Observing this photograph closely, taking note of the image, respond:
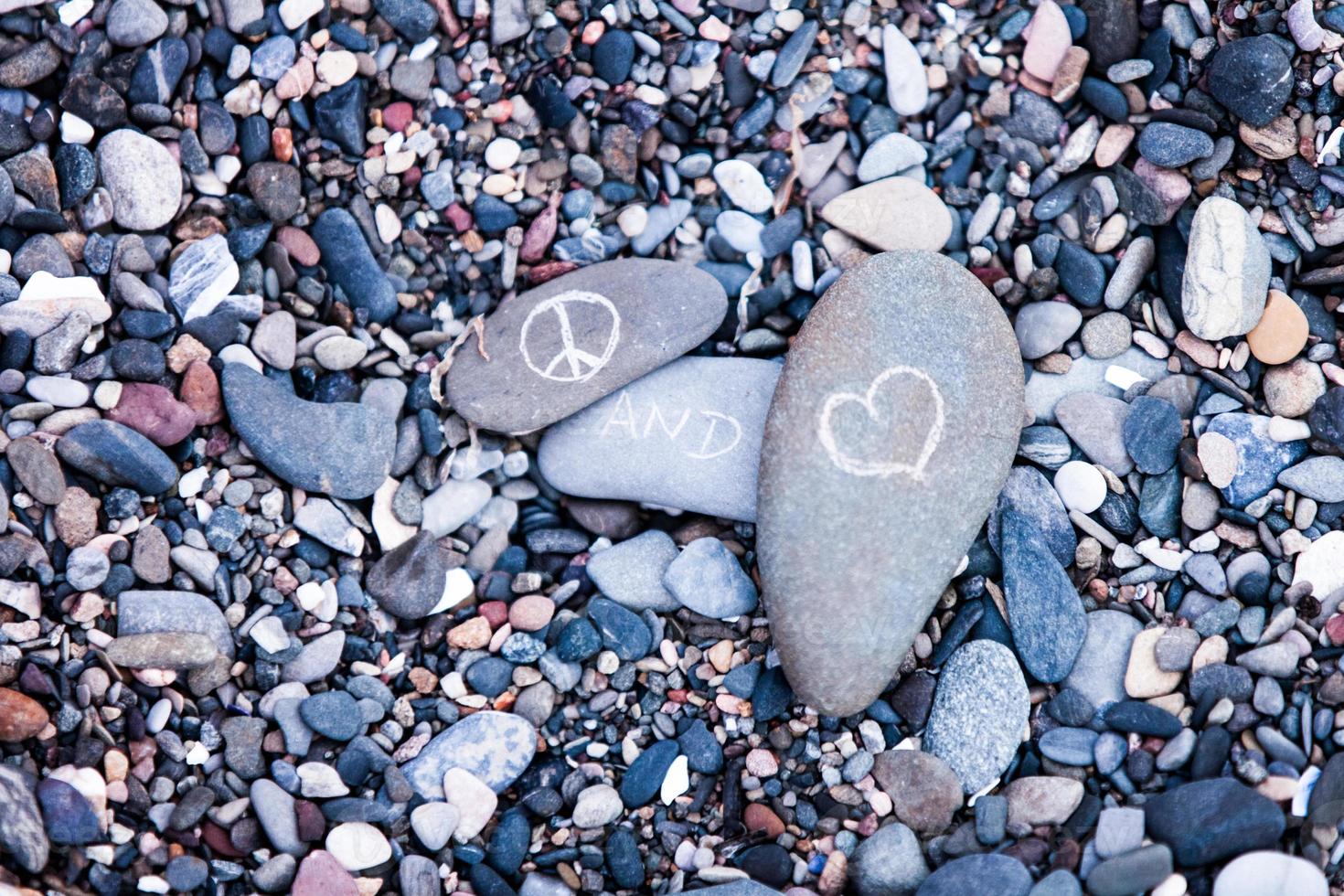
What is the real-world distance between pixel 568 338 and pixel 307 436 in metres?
0.66

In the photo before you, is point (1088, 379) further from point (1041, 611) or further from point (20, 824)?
point (20, 824)

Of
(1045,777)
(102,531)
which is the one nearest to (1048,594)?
(1045,777)

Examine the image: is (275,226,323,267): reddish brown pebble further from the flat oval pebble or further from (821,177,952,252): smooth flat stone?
(821,177,952,252): smooth flat stone

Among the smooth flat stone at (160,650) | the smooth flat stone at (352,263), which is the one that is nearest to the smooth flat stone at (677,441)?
the smooth flat stone at (352,263)

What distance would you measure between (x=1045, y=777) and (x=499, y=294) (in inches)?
68.9

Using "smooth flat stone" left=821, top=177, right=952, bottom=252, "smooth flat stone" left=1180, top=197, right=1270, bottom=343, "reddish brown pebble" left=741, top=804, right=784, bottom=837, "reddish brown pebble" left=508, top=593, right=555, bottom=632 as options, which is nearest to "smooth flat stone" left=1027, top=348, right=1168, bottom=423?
"smooth flat stone" left=1180, top=197, right=1270, bottom=343

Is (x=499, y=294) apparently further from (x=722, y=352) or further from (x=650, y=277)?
(x=722, y=352)

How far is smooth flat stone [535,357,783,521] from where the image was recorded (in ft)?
8.75

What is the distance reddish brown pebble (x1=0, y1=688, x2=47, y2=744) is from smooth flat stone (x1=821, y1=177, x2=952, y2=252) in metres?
2.13

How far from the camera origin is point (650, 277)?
2.77m

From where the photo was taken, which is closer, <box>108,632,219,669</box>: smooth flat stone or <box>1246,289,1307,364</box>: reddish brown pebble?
<box>108,632,219,669</box>: smooth flat stone

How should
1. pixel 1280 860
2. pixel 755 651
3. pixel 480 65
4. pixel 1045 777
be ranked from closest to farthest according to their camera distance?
pixel 1280 860 < pixel 1045 777 < pixel 755 651 < pixel 480 65

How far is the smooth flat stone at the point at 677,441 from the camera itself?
267cm

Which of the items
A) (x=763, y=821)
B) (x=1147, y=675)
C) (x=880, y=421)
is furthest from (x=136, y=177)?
(x=1147, y=675)
